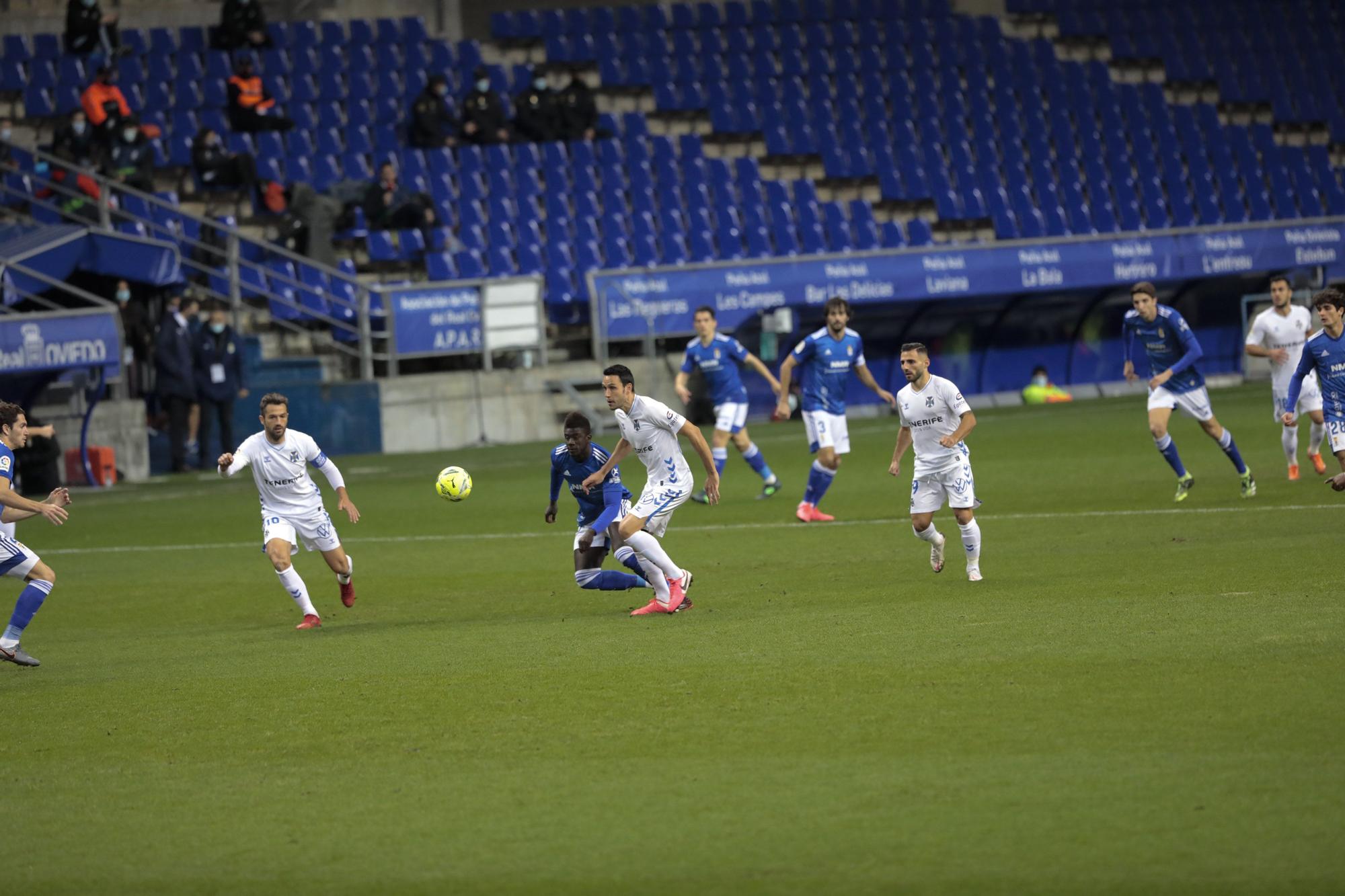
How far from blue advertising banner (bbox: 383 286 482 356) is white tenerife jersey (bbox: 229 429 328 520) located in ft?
51.1

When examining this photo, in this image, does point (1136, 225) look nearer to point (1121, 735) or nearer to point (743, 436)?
point (743, 436)

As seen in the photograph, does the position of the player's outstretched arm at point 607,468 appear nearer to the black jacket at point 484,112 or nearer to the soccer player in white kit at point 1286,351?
the soccer player in white kit at point 1286,351

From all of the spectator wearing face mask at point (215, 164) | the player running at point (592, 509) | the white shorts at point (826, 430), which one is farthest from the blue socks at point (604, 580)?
the spectator wearing face mask at point (215, 164)

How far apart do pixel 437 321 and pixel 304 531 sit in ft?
51.9

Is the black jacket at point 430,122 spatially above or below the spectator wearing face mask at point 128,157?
above

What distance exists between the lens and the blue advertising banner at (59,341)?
2236 centimetres

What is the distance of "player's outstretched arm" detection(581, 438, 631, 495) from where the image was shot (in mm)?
11977

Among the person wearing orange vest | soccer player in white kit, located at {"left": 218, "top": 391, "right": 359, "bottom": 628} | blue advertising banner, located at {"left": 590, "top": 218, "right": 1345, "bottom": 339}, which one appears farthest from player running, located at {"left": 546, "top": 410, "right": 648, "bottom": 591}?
the person wearing orange vest

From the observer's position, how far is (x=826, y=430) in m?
17.4

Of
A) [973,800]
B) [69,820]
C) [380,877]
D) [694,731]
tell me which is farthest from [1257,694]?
[69,820]

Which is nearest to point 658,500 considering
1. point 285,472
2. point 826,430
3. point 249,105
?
point 285,472

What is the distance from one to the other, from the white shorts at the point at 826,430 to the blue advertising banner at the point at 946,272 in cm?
1172

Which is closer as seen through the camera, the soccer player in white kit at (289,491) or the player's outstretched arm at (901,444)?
the soccer player in white kit at (289,491)

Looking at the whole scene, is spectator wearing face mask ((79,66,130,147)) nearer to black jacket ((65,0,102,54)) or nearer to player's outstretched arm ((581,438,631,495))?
black jacket ((65,0,102,54))
